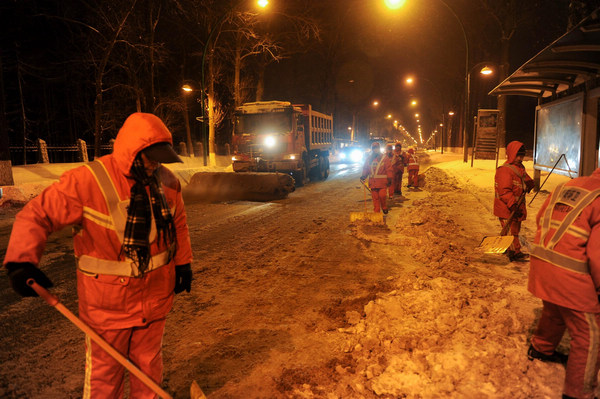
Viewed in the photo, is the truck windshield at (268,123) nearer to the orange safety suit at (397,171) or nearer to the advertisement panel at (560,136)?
the orange safety suit at (397,171)

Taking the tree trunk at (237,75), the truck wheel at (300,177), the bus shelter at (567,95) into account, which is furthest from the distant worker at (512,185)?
the tree trunk at (237,75)

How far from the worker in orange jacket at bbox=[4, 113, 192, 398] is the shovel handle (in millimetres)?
44

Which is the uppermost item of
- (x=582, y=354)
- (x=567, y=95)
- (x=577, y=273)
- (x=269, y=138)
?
(x=567, y=95)

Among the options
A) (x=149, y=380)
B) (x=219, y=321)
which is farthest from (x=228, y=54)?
(x=149, y=380)

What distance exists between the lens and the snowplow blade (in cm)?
1352

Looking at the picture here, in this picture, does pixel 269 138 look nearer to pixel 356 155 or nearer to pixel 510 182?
pixel 510 182

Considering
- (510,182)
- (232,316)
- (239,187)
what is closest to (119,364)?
(232,316)

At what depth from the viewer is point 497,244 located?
5.91m

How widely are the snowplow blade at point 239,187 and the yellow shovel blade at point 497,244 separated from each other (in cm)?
813

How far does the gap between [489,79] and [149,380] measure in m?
38.1

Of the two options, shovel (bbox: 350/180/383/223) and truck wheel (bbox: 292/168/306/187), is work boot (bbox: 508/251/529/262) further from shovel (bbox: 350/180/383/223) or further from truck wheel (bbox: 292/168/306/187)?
truck wheel (bbox: 292/168/306/187)

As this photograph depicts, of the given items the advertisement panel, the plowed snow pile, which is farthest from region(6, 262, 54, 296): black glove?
the advertisement panel

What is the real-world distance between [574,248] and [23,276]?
320 centimetres

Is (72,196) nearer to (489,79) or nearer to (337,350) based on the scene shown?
(337,350)
